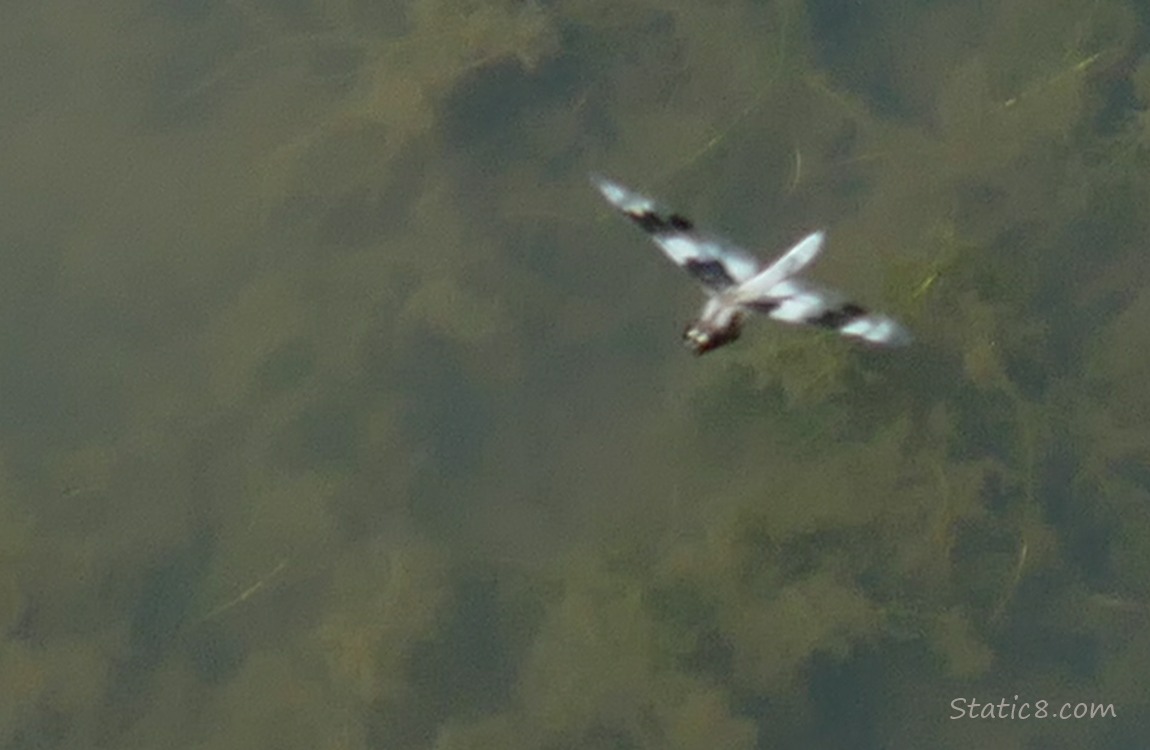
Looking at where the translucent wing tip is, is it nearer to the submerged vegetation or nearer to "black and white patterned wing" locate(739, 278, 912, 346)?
"black and white patterned wing" locate(739, 278, 912, 346)

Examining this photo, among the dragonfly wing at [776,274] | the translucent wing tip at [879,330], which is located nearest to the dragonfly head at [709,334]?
the dragonfly wing at [776,274]

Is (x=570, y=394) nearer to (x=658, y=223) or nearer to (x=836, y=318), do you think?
(x=658, y=223)

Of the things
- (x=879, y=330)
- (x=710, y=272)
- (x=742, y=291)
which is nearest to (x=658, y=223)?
(x=710, y=272)

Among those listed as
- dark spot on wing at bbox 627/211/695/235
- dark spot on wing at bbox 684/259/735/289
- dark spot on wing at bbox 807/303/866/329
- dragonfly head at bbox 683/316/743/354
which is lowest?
dark spot on wing at bbox 807/303/866/329

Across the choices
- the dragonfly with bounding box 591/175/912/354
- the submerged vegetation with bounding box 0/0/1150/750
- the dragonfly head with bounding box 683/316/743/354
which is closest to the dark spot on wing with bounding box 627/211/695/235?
the dragonfly with bounding box 591/175/912/354

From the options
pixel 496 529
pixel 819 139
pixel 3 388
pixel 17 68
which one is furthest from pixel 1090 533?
pixel 17 68

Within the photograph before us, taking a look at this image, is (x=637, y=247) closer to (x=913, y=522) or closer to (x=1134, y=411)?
(x=913, y=522)

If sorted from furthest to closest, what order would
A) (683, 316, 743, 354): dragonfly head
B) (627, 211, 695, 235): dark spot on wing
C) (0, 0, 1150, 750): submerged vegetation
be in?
(0, 0, 1150, 750): submerged vegetation → (627, 211, 695, 235): dark spot on wing → (683, 316, 743, 354): dragonfly head
